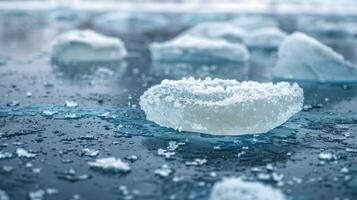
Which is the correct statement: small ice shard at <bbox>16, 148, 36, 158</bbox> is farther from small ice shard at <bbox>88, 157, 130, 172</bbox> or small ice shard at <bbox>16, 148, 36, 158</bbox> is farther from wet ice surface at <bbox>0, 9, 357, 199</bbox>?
small ice shard at <bbox>88, 157, 130, 172</bbox>

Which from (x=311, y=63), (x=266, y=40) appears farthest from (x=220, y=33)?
(x=311, y=63)

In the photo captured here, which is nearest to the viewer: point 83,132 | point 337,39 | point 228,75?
point 83,132

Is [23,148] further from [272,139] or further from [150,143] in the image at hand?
[272,139]

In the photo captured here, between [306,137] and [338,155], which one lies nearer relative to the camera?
[338,155]

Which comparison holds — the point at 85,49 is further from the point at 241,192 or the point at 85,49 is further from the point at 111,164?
the point at 241,192

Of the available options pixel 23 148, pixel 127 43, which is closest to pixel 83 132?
pixel 23 148

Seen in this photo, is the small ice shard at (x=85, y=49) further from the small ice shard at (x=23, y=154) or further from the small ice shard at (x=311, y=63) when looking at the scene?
the small ice shard at (x=23, y=154)
